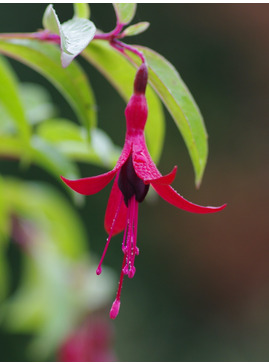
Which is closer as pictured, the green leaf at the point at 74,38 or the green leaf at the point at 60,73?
the green leaf at the point at 74,38

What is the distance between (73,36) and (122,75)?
137 millimetres

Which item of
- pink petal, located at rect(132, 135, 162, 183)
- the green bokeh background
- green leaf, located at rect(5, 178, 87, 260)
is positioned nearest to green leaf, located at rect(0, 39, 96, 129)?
pink petal, located at rect(132, 135, 162, 183)

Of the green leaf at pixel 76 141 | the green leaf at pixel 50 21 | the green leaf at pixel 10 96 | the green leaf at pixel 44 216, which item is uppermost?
the green leaf at pixel 50 21

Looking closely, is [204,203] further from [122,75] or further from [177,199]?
[177,199]

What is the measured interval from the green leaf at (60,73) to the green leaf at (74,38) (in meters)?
0.10

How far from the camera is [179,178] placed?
10.6 feet

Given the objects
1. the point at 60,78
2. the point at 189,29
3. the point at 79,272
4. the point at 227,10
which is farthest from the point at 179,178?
the point at 60,78

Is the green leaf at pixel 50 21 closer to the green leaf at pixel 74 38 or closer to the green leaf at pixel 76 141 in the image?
the green leaf at pixel 74 38

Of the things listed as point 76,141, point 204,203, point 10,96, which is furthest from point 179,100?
point 204,203

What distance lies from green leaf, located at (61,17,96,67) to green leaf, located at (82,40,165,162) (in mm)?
72

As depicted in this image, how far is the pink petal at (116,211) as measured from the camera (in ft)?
1.33

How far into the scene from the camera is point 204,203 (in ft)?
10.4

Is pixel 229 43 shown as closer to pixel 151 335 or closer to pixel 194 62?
pixel 194 62

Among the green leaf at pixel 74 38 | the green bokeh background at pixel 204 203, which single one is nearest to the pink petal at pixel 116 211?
the green leaf at pixel 74 38
